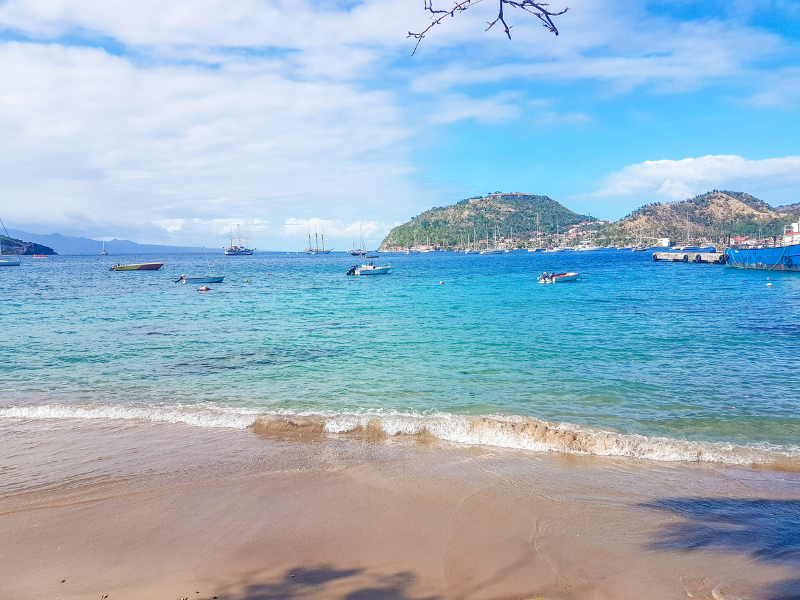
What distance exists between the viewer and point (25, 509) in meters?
7.65

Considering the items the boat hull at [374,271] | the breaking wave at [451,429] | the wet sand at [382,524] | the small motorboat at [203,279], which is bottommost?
the wet sand at [382,524]

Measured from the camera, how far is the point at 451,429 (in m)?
10.9

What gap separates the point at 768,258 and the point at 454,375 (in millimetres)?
74182

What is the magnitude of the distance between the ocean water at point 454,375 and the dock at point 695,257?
71.9 meters

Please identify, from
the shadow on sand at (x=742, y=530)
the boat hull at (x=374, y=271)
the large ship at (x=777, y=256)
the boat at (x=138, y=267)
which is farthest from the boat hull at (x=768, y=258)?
the boat at (x=138, y=267)

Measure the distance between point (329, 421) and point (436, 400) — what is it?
3275mm

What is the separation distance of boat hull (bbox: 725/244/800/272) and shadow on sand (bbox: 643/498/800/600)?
237ft

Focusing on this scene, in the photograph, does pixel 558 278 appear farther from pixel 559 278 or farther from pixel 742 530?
pixel 742 530

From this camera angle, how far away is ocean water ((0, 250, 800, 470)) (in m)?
10.9

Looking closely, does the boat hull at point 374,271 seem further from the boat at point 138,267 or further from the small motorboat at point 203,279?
the boat at point 138,267

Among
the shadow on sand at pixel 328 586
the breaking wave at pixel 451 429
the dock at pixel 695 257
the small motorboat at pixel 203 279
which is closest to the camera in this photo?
the shadow on sand at pixel 328 586

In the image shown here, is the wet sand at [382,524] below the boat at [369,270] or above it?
below

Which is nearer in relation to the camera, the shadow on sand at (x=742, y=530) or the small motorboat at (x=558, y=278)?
the shadow on sand at (x=742, y=530)

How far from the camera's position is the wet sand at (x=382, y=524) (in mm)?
5711
